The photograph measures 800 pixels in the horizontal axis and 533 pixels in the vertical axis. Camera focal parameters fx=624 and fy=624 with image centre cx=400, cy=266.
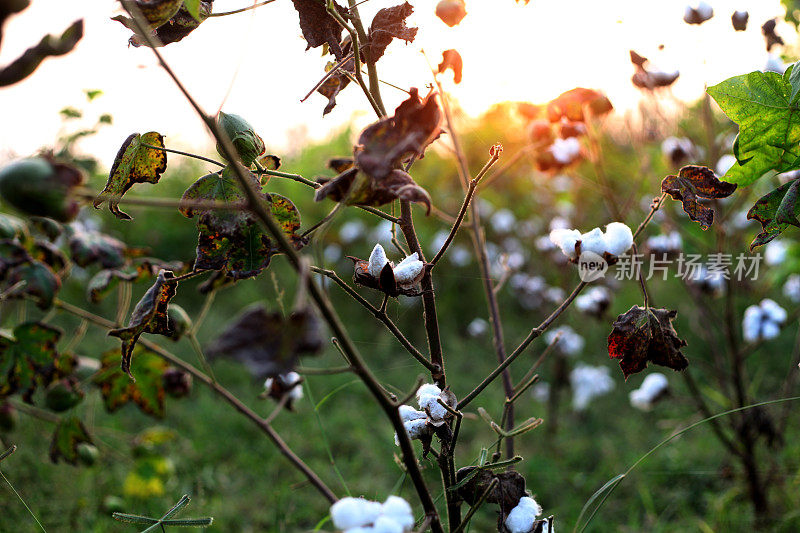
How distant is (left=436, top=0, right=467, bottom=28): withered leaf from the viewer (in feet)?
2.57

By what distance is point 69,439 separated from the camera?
110 cm

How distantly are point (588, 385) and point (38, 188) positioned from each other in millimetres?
2055

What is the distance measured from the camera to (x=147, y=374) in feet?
3.64

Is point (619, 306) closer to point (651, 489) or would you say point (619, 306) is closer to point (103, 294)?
point (651, 489)

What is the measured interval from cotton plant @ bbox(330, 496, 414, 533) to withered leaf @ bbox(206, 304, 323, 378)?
13 centimetres

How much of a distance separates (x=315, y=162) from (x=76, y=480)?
2.64 meters

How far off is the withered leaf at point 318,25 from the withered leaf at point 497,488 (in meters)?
0.42

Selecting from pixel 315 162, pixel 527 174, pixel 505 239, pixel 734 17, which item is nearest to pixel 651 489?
pixel 734 17

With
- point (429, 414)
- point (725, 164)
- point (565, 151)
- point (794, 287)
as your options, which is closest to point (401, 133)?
point (429, 414)

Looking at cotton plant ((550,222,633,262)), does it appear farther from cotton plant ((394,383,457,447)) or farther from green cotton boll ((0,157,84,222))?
green cotton boll ((0,157,84,222))

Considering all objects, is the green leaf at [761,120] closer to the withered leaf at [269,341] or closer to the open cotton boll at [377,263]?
the open cotton boll at [377,263]

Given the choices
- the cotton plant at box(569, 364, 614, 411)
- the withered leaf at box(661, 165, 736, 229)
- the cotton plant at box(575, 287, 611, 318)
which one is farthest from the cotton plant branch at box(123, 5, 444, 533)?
the cotton plant at box(569, 364, 614, 411)

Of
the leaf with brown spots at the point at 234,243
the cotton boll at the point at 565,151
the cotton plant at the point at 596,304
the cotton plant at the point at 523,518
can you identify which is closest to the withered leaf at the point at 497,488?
the cotton plant at the point at 523,518

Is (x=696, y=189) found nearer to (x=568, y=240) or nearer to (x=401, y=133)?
(x=568, y=240)
